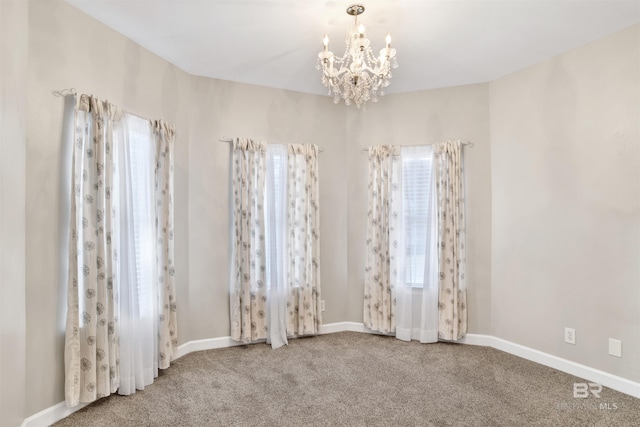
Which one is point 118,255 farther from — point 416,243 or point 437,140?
point 437,140

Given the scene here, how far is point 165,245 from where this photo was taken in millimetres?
3189

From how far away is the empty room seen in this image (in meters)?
2.36

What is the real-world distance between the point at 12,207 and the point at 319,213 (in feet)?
9.14

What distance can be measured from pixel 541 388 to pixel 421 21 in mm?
3003

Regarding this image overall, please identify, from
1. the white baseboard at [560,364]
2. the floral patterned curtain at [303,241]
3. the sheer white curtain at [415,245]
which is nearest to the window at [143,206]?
the floral patterned curtain at [303,241]

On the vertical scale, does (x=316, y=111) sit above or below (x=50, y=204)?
above

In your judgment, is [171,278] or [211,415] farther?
[171,278]

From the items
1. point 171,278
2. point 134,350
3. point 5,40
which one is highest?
point 5,40

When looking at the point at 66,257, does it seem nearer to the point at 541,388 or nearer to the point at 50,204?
the point at 50,204

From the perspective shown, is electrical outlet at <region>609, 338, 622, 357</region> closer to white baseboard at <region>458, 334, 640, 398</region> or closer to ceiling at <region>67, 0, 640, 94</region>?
Answer: white baseboard at <region>458, 334, 640, 398</region>

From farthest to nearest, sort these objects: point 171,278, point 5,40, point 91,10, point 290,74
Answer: point 290,74, point 171,278, point 91,10, point 5,40

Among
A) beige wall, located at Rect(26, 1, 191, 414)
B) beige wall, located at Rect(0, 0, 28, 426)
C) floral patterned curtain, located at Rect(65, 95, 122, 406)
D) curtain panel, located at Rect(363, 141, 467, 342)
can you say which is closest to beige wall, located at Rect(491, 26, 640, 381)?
curtain panel, located at Rect(363, 141, 467, 342)

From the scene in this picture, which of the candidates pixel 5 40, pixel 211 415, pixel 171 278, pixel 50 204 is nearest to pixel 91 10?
pixel 5 40

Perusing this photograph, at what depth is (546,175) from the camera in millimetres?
3316
